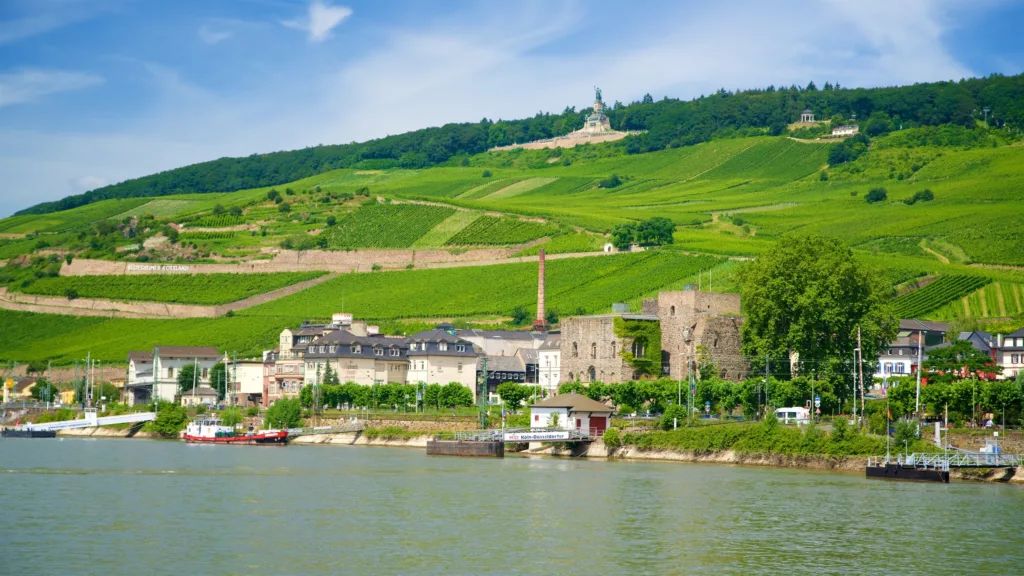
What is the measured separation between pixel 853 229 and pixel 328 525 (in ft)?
358

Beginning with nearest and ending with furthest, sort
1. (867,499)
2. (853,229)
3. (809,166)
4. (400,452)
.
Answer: (867,499) < (400,452) < (853,229) < (809,166)

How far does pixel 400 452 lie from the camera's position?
69.4 metres

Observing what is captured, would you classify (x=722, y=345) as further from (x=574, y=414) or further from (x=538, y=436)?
(x=538, y=436)

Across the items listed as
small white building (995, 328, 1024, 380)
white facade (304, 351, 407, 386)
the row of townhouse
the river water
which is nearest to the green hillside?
the row of townhouse

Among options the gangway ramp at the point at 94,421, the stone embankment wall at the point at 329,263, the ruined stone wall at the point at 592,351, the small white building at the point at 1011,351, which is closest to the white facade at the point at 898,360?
the small white building at the point at 1011,351

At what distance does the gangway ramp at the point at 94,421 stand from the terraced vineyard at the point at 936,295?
179 feet

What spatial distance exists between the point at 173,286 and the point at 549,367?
Result: 59068 millimetres

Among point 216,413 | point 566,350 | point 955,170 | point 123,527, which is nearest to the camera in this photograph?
point 123,527

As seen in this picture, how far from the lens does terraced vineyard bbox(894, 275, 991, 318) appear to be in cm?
9912

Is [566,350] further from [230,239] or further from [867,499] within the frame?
[230,239]

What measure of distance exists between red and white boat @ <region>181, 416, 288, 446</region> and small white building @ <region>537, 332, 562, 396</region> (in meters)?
17.8

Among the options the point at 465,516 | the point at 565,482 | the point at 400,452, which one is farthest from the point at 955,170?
the point at 465,516

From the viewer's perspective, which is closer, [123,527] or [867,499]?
[123,527]

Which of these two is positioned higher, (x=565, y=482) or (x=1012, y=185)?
(x=1012, y=185)
